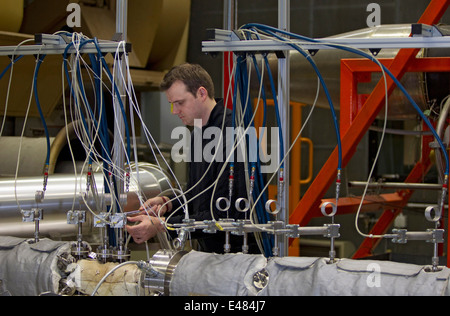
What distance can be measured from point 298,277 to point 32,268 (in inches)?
28.5

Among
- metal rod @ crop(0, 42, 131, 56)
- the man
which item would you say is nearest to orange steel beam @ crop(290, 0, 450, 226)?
the man

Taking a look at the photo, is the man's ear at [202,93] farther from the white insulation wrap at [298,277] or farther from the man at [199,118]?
the white insulation wrap at [298,277]

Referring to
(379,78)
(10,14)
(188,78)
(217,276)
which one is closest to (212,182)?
(188,78)

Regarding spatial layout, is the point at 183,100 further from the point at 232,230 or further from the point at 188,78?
the point at 232,230

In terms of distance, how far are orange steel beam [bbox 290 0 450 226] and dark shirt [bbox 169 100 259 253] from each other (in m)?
0.47

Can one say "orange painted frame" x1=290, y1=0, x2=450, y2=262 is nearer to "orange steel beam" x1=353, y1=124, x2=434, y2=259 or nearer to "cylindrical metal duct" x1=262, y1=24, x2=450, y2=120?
"cylindrical metal duct" x1=262, y1=24, x2=450, y2=120

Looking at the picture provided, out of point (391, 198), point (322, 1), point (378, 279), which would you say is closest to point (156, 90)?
point (322, 1)

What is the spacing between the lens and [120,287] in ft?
5.45

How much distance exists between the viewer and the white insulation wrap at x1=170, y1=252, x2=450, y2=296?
4.53ft

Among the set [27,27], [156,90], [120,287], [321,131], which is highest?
[27,27]

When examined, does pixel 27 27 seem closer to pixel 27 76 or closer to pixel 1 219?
pixel 27 76

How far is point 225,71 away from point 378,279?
179 cm

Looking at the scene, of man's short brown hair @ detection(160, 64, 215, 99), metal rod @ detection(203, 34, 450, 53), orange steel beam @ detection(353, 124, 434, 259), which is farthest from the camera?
orange steel beam @ detection(353, 124, 434, 259)

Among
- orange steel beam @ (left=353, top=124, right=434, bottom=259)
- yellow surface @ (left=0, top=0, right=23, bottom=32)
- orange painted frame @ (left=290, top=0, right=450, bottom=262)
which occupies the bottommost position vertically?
orange steel beam @ (left=353, top=124, right=434, bottom=259)
